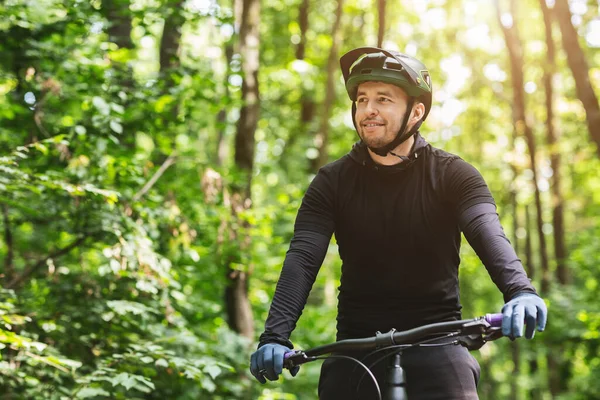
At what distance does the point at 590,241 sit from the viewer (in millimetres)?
14898

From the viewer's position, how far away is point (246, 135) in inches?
389

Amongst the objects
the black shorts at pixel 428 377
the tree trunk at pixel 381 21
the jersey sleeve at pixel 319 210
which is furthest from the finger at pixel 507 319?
the tree trunk at pixel 381 21

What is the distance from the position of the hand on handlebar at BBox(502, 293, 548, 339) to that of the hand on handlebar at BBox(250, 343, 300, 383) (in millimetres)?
855

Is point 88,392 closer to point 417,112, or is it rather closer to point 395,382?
point 395,382

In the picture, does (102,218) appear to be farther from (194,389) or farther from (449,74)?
(449,74)

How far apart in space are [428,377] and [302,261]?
752mm

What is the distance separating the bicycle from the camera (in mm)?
2516

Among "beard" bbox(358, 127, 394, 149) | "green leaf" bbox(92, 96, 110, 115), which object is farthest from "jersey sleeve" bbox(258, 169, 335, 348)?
"green leaf" bbox(92, 96, 110, 115)

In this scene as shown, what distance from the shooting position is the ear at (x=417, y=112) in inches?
133

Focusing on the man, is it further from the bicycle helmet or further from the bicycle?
the bicycle

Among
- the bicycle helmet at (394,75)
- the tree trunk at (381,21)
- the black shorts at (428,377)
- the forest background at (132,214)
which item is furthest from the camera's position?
the tree trunk at (381,21)

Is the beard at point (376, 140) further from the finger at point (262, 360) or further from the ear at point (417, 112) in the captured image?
the finger at point (262, 360)

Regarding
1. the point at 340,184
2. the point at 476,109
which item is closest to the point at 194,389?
the point at 340,184

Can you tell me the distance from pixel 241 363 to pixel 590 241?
1036 cm
